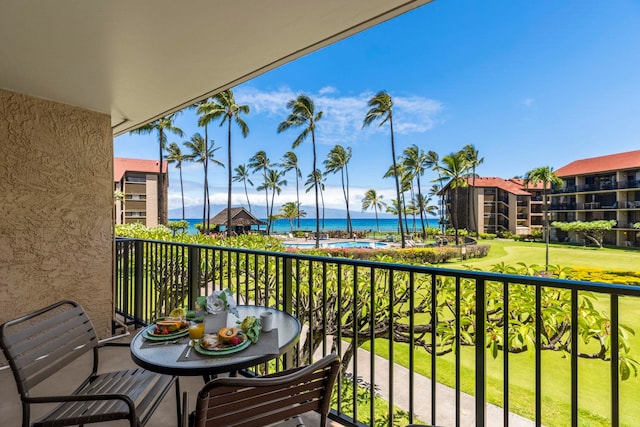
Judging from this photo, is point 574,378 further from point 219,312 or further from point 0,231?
point 0,231

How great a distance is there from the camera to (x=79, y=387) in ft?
5.32

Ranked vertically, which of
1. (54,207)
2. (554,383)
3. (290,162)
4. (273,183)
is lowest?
(554,383)

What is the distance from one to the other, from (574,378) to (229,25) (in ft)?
8.25

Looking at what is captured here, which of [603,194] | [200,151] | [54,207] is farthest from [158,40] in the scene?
[603,194]

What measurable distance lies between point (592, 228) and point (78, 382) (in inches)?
1720

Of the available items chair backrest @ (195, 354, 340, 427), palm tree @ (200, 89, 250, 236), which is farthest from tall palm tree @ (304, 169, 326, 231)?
chair backrest @ (195, 354, 340, 427)

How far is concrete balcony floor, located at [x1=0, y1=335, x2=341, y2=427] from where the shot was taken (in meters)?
2.02

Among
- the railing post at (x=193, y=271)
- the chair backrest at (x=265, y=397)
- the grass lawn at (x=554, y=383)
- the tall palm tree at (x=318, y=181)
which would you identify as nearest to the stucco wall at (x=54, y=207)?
the railing post at (x=193, y=271)

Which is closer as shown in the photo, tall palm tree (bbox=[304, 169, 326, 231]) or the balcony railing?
the balcony railing

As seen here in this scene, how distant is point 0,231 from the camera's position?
9.28ft

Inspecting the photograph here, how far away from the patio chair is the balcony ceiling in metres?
1.68

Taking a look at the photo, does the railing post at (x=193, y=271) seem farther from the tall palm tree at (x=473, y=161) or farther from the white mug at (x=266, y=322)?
the tall palm tree at (x=473, y=161)

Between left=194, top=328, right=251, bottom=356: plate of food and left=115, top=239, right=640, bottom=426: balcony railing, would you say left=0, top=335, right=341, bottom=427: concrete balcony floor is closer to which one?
left=115, top=239, right=640, bottom=426: balcony railing

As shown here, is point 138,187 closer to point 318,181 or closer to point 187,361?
point 318,181
